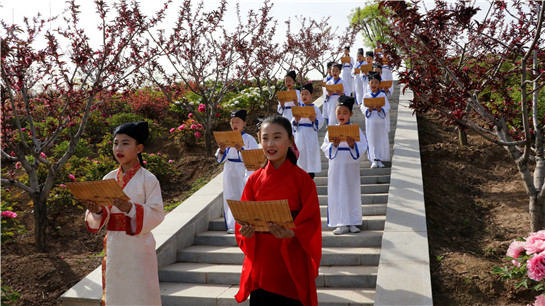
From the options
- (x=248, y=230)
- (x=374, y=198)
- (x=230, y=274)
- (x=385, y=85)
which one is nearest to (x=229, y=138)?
(x=230, y=274)

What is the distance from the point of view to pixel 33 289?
21.0ft

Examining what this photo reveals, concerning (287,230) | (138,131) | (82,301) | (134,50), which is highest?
(134,50)

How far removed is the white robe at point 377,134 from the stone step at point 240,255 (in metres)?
4.19

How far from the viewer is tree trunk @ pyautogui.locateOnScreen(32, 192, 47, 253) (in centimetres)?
713

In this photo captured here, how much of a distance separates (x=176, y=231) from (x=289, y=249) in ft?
12.7

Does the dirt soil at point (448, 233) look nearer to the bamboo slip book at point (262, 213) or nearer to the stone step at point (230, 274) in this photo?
the stone step at point (230, 274)

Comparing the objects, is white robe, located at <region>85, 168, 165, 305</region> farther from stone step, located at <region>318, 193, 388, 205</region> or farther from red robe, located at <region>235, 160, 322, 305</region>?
stone step, located at <region>318, 193, 388, 205</region>

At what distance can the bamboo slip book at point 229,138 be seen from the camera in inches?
299

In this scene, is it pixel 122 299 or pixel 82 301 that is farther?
pixel 82 301

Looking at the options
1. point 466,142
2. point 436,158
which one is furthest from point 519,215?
point 466,142

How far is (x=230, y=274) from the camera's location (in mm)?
6621

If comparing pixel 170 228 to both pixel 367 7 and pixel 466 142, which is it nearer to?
pixel 466 142

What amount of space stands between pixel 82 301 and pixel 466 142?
9344mm

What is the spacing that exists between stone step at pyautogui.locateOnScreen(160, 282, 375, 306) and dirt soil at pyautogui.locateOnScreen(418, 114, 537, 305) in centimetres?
83
